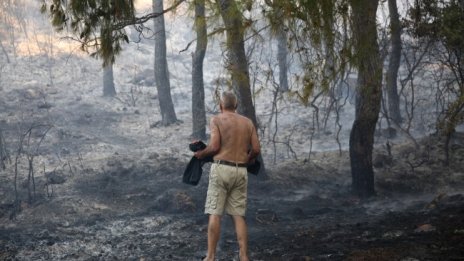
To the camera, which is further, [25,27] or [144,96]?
[25,27]

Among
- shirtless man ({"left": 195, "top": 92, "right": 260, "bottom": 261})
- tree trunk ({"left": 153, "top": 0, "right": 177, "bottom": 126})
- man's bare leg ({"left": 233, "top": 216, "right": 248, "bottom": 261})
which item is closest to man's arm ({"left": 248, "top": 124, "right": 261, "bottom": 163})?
shirtless man ({"left": 195, "top": 92, "right": 260, "bottom": 261})

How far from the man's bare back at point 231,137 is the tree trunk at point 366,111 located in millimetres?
2536

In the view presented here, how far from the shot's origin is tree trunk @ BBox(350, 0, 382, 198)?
7.44 m

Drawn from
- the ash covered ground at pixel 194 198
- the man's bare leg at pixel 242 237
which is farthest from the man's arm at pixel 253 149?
the ash covered ground at pixel 194 198

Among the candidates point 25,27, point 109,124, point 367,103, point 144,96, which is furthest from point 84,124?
point 25,27

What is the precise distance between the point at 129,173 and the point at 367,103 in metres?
5.11

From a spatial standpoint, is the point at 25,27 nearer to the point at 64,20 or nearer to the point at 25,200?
the point at 25,200

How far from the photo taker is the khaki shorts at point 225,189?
5.39 m

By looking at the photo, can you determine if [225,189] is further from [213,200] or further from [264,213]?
[264,213]

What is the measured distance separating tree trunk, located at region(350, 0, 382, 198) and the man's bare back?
254 centimetres

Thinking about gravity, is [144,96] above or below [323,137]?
above

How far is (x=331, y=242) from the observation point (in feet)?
20.3

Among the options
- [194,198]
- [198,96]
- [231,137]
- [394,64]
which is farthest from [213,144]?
[394,64]

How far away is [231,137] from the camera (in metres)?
5.41
